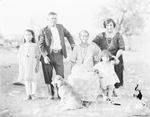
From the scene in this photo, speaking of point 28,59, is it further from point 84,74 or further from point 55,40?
point 84,74

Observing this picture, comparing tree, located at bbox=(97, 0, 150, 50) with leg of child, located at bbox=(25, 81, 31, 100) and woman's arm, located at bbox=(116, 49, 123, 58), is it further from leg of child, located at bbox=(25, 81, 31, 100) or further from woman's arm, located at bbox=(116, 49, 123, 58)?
leg of child, located at bbox=(25, 81, 31, 100)

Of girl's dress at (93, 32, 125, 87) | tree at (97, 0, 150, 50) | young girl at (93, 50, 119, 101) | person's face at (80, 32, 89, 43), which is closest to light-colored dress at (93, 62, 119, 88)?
young girl at (93, 50, 119, 101)

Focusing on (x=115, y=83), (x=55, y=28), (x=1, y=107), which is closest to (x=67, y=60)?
(x=55, y=28)

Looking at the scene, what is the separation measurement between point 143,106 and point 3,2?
187 centimetres

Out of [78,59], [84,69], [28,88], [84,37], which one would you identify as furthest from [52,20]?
[28,88]

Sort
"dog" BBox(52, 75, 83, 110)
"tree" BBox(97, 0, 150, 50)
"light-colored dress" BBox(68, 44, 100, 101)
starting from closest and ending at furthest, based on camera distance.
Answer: "dog" BBox(52, 75, 83, 110) → "light-colored dress" BBox(68, 44, 100, 101) → "tree" BBox(97, 0, 150, 50)

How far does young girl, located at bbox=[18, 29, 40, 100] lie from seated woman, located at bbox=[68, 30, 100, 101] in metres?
0.38

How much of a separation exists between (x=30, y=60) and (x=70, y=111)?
684 mm

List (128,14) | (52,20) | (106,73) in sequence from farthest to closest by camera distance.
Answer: (128,14) → (52,20) → (106,73)

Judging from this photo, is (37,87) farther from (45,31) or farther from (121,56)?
(121,56)

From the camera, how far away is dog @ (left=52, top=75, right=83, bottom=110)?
8.28ft

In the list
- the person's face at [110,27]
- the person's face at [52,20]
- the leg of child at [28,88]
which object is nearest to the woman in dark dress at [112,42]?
the person's face at [110,27]

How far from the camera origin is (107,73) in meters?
2.68

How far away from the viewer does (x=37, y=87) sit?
111 inches
